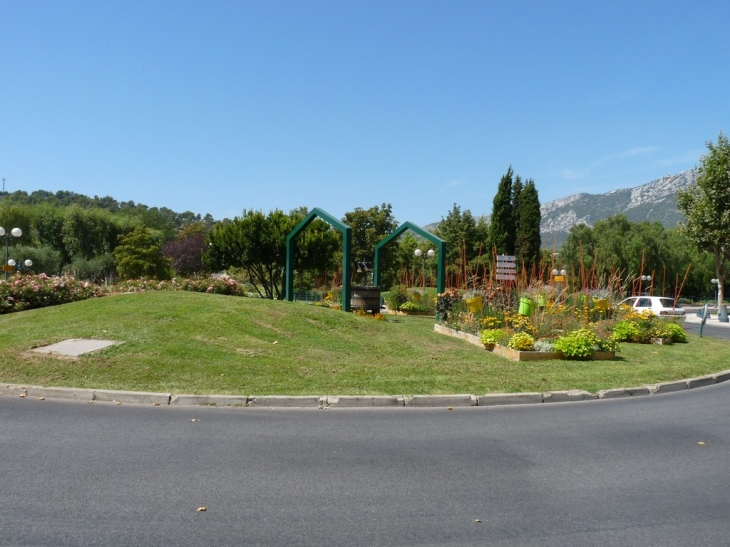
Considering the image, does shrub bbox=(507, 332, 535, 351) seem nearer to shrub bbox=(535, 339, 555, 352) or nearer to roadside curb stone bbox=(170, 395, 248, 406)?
shrub bbox=(535, 339, 555, 352)

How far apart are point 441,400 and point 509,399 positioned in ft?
3.75

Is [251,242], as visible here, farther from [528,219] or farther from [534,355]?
[528,219]

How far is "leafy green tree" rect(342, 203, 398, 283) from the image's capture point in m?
51.6

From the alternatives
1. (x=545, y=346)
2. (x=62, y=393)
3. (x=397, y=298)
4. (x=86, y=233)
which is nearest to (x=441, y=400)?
(x=62, y=393)

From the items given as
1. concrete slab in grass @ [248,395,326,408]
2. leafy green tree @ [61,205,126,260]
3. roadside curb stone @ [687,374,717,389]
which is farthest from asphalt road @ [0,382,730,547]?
leafy green tree @ [61,205,126,260]

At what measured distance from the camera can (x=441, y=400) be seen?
9094mm

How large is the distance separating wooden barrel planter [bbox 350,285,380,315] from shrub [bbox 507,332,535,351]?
31.5 ft

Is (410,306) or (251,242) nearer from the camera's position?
(410,306)

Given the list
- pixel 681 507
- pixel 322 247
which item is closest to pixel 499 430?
pixel 681 507

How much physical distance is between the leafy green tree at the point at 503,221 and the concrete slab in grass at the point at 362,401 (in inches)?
1759

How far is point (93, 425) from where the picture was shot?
7191 mm

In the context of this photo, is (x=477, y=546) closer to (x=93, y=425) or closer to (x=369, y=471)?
(x=369, y=471)

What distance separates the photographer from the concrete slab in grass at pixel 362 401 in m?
8.76

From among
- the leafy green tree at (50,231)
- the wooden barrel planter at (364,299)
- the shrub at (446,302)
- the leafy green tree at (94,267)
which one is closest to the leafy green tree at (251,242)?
the wooden barrel planter at (364,299)
